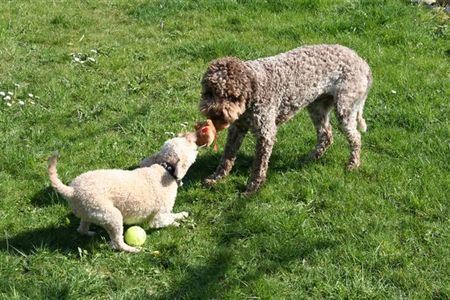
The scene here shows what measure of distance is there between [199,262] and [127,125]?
2288mm

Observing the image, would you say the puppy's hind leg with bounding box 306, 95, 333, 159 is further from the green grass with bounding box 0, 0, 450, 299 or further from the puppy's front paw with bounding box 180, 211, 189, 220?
the puppy's front paw with bounding box 180, 211, 189, 220

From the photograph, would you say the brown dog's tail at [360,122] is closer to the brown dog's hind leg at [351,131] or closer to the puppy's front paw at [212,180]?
the brown dog's hind leg at [351,131]

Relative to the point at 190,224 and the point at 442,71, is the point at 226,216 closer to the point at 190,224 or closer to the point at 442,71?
the point at 190,224

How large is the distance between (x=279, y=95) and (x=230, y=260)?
1618 mm

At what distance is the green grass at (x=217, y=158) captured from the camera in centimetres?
428

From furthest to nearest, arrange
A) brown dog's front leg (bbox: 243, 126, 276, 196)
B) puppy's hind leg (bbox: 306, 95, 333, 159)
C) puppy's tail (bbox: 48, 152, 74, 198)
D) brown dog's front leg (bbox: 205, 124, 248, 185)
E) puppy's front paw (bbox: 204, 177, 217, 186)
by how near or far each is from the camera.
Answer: puppy's hind leg (bbox: 306, 95, 333, 159)
brown dog's front leg (bbox: 205, 124, 248, 185)
puppy's front paw (bbox: 204, 177, 217, 186)
brown dog's front leg (bbox: 243, 126, 276, 196)
puppy's tail (bbox: 48, 152, 74, 198)


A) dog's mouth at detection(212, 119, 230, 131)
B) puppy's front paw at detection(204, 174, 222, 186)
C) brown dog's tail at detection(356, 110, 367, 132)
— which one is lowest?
puppy's front paw at detection(204, 174, 222, 186)

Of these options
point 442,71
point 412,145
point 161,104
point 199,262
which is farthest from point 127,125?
point 442,71

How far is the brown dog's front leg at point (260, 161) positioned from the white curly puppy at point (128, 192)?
0.71 m

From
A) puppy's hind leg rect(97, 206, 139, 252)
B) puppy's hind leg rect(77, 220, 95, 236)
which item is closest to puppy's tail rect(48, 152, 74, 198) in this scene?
puppy's hind leg rect(97, 206, 139, 252)

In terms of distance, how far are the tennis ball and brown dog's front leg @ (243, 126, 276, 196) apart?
1128 mm

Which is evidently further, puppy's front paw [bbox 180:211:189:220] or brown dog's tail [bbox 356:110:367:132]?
brown dog's tail [bbox 356:110:367:132]

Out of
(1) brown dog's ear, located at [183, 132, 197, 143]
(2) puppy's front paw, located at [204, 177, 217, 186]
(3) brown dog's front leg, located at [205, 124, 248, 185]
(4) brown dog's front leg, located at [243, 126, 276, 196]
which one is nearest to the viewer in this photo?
(1) brown dog's ear, located at [183, 132, 197, 143]

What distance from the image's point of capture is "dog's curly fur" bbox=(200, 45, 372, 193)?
4.89 meters
